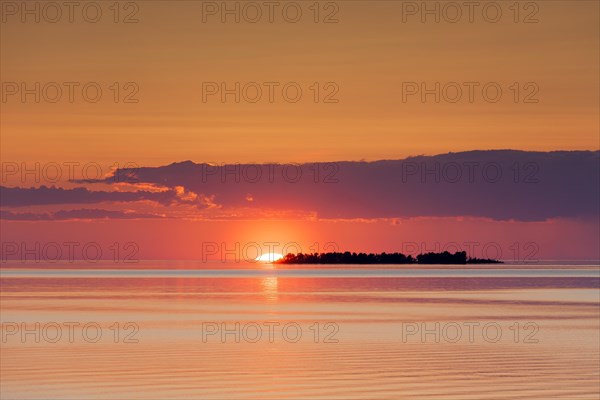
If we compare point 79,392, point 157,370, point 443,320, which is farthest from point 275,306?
point 79,392

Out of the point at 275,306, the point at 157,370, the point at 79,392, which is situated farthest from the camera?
the point at 275,306

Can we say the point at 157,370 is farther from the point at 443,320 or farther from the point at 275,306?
the point at 275,306

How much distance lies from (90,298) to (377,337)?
1462 inches

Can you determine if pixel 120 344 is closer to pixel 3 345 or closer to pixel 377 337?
pixel 3 345

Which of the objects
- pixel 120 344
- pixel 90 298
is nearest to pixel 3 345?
pixel 120 344

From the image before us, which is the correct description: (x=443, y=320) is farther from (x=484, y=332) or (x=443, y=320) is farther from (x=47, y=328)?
(x=47, y=328)

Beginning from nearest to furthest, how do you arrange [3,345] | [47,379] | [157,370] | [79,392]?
[79,392] < [47,379] < [157,370] < [3,345]

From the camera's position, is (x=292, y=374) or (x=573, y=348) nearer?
(x=292, y=374)

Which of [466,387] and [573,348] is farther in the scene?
[573,348]

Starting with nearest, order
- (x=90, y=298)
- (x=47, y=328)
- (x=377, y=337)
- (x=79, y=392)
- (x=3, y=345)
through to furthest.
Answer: (x=79, y=392) < (x=3, y=345) < (x=377, y=337) < (x=47, y=328) < (x=90, y=298)

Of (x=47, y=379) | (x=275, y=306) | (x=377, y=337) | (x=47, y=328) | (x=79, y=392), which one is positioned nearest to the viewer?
(x=79, y=392)

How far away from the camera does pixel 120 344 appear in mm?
38125

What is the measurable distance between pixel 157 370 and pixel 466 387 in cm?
890

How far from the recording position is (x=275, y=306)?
6488cm
